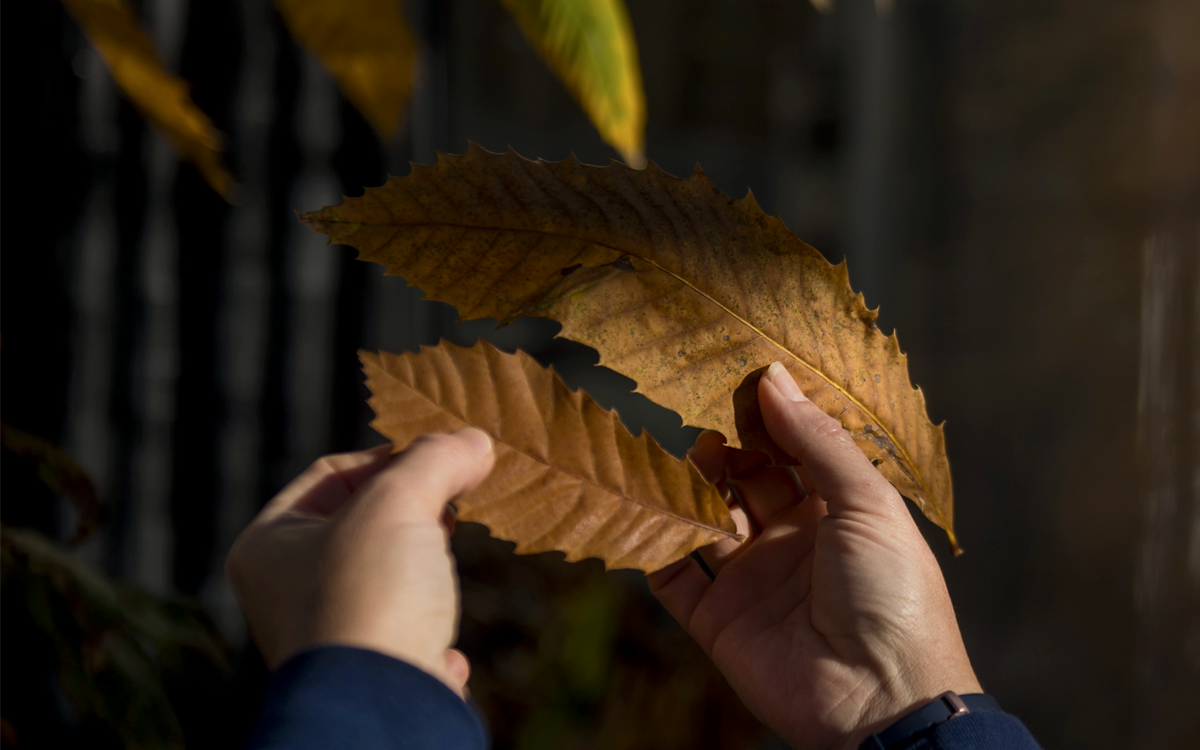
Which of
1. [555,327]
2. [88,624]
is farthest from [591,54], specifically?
[555,327]

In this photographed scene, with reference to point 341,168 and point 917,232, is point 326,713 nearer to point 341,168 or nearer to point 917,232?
point 341,168

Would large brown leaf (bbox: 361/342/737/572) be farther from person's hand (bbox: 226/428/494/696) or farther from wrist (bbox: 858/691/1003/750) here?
wrist (bbox: 858/691/1003/750)

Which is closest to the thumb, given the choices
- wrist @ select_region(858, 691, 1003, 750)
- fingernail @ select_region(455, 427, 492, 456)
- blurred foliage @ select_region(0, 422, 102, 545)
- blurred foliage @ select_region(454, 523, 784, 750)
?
fingernail @ select_region(455, 427, 492, 456)

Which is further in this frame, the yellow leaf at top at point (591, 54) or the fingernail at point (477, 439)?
the yellow leaf at top at point (591, 54)

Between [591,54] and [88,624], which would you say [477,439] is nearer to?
[591,54]

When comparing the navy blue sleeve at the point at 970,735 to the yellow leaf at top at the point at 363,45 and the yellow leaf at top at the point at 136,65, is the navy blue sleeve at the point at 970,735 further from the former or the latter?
the yellow leaf at top at the point at 136,65

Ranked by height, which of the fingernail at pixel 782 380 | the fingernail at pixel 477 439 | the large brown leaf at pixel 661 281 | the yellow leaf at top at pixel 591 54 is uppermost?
the yellow leaf at top at pixel 591 54

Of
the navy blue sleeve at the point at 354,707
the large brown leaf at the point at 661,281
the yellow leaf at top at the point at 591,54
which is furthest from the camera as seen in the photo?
the yellow leaf at top at the point at 591,54

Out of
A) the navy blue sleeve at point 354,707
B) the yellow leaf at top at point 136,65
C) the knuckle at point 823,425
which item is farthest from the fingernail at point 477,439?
the yellow leaf at top at point 136,65
